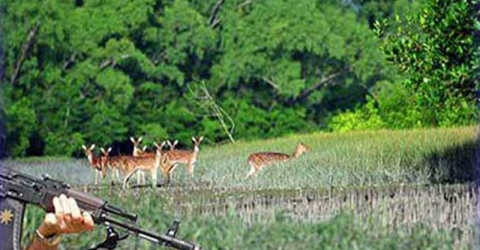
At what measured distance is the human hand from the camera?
2.80 feet

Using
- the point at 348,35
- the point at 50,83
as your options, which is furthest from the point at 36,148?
the point at 348,35

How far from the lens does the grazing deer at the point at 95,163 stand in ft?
7.46

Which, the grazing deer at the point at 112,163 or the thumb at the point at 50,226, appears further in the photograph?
the grazing deer at the point at 112,163

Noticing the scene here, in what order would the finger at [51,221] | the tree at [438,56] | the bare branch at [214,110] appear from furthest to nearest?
the bare branch at [214,110] → the tree at [438,56] → the finger at [51,221]

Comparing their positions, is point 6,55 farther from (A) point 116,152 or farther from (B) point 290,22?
(B) point 290,22

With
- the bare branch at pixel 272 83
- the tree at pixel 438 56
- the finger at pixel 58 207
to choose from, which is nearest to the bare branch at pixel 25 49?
the bare branch at pixel 272 83

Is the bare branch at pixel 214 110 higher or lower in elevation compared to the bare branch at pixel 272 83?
lower

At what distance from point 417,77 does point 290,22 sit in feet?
1.08

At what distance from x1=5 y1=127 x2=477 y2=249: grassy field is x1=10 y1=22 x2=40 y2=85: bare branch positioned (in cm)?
19

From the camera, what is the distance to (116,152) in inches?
90.8

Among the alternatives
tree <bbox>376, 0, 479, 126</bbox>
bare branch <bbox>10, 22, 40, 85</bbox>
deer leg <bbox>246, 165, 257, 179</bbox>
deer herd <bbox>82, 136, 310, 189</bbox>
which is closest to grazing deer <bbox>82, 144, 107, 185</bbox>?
deer herd <bbox>82, 136, 310, 189</bbox>

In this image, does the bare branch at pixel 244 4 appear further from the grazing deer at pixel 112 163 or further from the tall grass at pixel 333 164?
the grazing deer at pixel 112 163

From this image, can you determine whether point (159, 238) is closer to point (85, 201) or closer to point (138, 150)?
point (85, 201)

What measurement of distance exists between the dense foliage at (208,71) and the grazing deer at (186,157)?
0.09 feet
